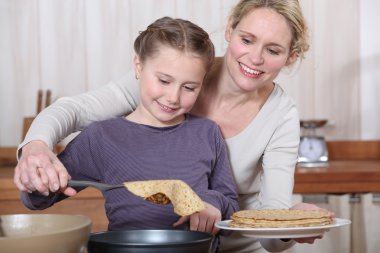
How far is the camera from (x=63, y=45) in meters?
3.07

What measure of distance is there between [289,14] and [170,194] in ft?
2.44

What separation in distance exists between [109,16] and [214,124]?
1550 mm

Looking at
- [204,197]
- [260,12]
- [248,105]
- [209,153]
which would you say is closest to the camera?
[204,197]

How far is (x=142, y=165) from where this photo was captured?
1.50 metres

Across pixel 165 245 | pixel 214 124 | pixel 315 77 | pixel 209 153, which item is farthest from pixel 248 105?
pixel 315 77

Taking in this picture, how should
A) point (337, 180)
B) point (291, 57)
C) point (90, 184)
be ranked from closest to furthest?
point (90, 184) → point (291, 57) → point (337, 180)

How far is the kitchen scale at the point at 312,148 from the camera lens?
3.01 metres

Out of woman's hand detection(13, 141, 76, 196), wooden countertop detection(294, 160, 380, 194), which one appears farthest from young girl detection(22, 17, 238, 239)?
wooden countertop detection(294, 160, 380, 194)

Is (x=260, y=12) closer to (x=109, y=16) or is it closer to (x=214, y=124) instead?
(x=214, y=124)

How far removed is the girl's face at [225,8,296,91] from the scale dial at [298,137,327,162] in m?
1.36

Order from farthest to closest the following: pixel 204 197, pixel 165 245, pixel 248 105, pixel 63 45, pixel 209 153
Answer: pixel 63 45 < pixel 248 105 < pixel 209 153 < pixel 204 197 < pixel 165 245

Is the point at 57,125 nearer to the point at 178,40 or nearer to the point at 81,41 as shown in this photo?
the point at 178,40

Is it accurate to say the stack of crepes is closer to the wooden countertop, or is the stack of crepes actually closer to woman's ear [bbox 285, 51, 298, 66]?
woman's ear [bbox 285, 51, 298, 66]

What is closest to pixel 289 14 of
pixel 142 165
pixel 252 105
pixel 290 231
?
pixel 252 105
